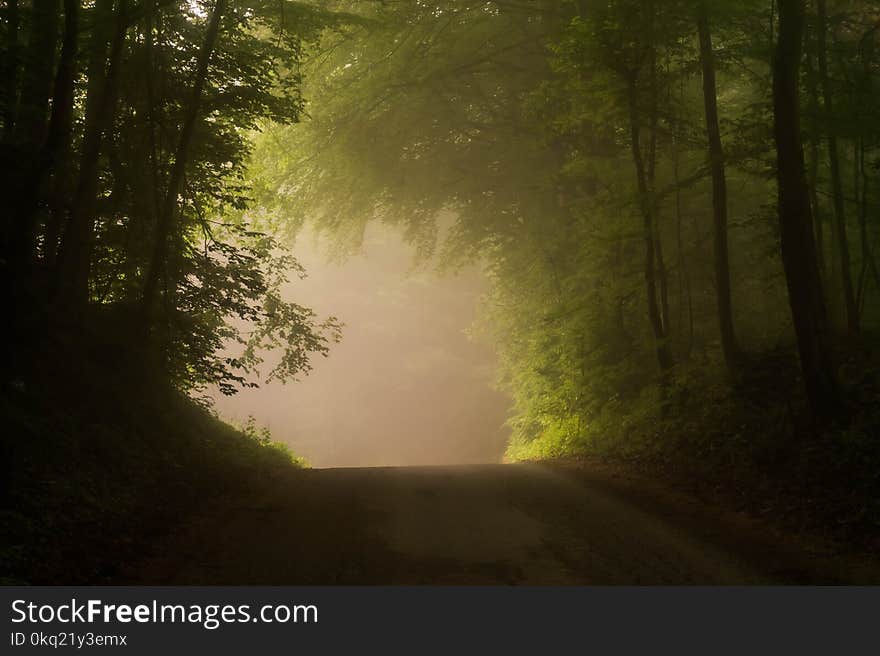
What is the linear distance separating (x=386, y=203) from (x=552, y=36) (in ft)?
25.7

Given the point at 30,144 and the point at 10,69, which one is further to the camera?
the point at 30,144

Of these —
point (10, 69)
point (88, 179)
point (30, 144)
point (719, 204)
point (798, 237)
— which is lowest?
point (798, 237)

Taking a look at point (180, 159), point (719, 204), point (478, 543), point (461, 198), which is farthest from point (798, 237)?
point (461, 198)

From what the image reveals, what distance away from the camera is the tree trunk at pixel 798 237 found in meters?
10.3

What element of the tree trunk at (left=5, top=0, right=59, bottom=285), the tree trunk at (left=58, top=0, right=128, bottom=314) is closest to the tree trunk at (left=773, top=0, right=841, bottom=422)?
the tree trunk at (left=58, top=0, right=128, bottom=314)

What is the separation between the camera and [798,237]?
1027 centimetres

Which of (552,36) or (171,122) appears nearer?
(171,122)

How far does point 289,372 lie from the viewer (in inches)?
816

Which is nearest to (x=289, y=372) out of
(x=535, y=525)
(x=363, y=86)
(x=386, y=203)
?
(x=386, y=203)

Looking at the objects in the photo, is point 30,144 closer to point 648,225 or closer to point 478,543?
point 478,543

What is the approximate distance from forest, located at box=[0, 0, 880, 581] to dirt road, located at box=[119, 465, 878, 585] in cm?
80

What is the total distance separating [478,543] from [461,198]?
54.5 ft

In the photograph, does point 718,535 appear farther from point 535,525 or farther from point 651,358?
point 651,358

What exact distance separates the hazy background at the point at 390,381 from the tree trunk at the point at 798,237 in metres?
41.6
